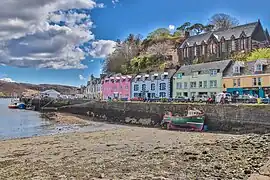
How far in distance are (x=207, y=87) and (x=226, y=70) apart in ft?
11.8

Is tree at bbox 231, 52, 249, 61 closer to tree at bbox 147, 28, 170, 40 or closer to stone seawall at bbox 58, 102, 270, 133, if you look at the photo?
stone seawall at bbox 58, 102, 270, 133

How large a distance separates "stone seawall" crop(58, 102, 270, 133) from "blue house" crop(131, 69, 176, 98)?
9.61 meters

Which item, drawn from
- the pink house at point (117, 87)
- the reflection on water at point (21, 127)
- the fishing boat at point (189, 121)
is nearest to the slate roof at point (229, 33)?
the pink house at point (117, 87)

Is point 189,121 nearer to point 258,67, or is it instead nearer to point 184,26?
point 258,67

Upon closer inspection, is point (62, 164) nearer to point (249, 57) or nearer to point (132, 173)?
point (132, 173)

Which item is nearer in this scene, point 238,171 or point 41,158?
point 238,171

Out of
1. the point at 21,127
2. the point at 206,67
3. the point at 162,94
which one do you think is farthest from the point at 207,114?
the point at 162,94

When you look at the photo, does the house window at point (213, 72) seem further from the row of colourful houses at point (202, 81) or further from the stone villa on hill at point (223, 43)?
the stone villa on hill at point (223, 43)

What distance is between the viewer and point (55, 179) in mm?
9336

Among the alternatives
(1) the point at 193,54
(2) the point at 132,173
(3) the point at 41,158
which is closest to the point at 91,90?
(1) the point at 193,54

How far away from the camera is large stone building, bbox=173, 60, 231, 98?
134 ft

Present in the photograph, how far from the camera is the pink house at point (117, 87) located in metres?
58.4

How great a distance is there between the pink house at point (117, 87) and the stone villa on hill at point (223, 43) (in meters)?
14.0

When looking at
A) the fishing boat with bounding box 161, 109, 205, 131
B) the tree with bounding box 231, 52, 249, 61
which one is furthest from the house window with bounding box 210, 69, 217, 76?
the fishing boat with bounding box 161, 109, 205, 131
